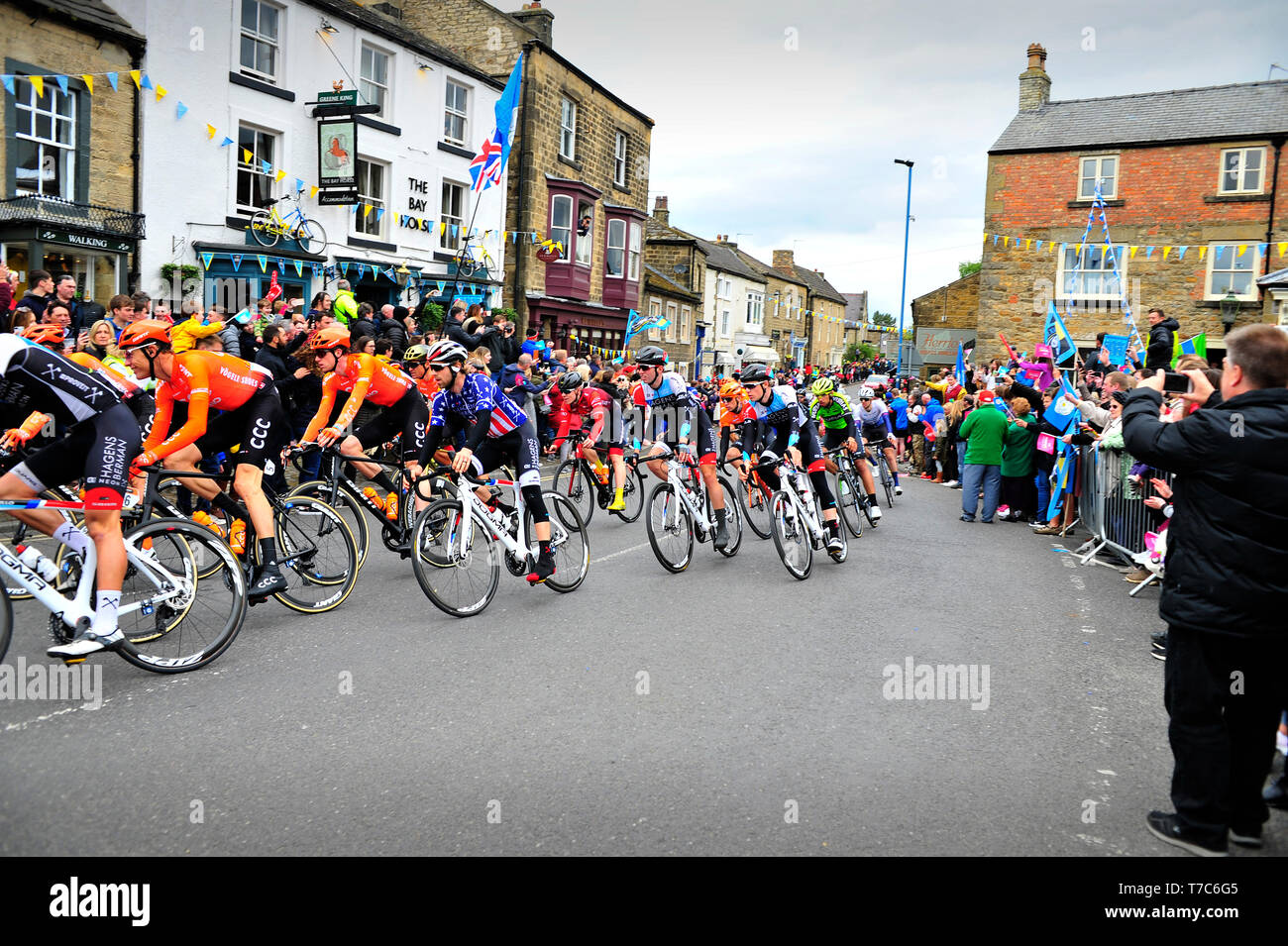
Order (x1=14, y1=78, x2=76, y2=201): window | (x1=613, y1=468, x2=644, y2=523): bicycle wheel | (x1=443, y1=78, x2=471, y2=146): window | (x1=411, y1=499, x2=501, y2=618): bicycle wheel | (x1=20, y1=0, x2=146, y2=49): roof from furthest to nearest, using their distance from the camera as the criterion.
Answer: (x1=443, y1=78, x2=471, y2=146): window, (x1=20, y1=0, x2=146, y2=49): roof, (x1=14, y1=78, x2=76, y2=201): window, (x1=613, y1=468, x2=644, y2=523): bicycle wheel, (x1=411, y1=499, x2=501, y2=618): bicycle wheel

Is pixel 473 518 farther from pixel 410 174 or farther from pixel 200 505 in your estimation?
pixel 410 174

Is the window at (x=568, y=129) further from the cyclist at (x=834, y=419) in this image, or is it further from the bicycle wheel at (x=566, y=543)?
the bicycle wheel at (x=566, y=543)

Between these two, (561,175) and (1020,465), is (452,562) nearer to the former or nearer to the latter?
(1020,465)

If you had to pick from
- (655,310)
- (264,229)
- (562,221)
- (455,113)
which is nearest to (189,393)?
(264,229)

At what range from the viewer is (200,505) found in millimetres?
8281

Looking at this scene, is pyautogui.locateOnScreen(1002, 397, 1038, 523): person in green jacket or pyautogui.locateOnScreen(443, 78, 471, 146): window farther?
pyautogui.locateOnScreen(443, 78, 471, 146): window

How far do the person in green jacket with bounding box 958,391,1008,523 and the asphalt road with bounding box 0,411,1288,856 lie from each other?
607 centimetres

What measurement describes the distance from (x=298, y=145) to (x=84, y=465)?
17287 mm

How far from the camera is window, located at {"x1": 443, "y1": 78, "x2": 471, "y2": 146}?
2541 cm

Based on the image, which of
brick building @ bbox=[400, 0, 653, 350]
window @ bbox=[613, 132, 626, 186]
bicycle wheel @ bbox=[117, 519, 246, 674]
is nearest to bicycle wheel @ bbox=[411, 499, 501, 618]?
bicycle wheel @ bbox=[117, 519, 246, 674]

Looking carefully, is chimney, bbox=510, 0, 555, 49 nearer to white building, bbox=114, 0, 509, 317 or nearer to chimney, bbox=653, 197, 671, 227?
white building, bbox=114, 0, 509, 317

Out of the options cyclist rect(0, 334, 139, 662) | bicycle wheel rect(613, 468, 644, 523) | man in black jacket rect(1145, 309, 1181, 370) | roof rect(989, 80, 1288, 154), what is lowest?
bicycle wheel rect(613, 468, 644, 523)

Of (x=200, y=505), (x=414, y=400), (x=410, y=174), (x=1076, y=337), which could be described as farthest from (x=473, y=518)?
(x=1076, y=337)

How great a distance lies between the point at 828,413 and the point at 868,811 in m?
8.66
